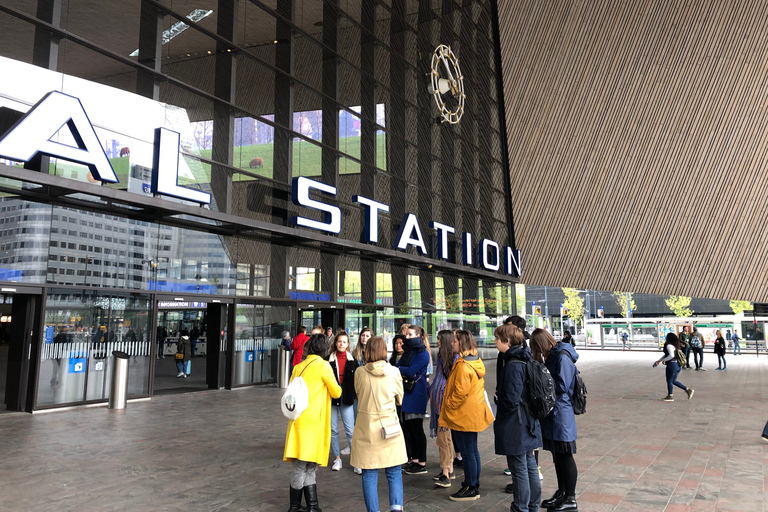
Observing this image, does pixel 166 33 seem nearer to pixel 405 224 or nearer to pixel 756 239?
pixel 405 224

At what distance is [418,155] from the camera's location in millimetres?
20672

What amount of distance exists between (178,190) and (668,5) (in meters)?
21.6

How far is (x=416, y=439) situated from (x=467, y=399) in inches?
48.3

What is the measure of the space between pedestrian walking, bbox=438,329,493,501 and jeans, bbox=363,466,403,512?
919mm

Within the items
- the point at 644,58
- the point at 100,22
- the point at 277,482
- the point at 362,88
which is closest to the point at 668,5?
the point at 644,58

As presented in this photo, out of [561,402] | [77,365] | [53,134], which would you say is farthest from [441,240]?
[561,402]

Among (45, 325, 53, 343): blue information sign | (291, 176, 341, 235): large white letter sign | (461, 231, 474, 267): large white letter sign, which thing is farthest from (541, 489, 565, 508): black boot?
(461, 231, 474, 267): large white letter sign

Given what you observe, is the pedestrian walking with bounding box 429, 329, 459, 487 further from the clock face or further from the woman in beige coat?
the clock face

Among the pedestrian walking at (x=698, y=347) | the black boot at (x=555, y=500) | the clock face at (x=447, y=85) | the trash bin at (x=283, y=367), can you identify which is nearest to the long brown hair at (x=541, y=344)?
the black boot at (x=555, y=500)

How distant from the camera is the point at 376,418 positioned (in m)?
4.49

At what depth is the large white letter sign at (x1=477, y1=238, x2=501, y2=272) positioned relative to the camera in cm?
2317

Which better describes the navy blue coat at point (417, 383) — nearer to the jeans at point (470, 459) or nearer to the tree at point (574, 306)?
the jeans at point (470, 459)

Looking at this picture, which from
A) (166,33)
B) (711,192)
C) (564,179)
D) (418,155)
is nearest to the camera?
(166,33)

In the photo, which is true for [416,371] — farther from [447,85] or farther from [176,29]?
[447,85]
